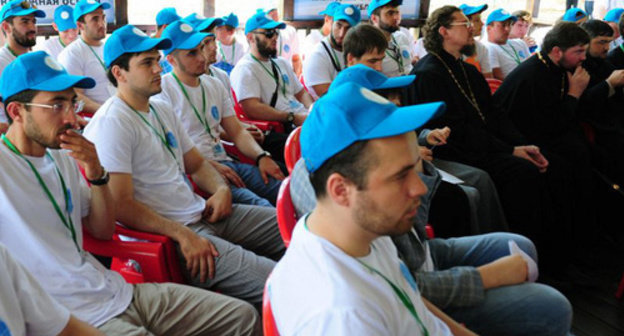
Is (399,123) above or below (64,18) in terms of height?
above

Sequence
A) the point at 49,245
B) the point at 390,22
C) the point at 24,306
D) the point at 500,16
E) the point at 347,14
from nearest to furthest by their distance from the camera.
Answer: the point at 24,306 → the point at 49,245 → the point at 347,14 → the point at 390,22 → the point at 500,16

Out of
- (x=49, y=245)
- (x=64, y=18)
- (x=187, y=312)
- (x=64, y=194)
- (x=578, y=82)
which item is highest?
(x=64, y=18)

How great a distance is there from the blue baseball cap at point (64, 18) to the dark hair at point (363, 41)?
2.98m

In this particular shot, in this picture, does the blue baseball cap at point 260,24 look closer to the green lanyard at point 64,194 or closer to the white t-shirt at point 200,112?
the white t-shirt at point 200,112

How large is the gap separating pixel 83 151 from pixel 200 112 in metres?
1.33

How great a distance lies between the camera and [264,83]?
156 inches

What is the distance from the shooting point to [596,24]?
4152mm

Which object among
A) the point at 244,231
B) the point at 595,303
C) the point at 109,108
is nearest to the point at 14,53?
the point at 109,108

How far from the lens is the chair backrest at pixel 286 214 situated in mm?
1738

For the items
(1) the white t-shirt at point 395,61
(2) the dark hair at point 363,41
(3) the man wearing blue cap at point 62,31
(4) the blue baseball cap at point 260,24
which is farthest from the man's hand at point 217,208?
(3) the man wearing blue cap at point 62,31

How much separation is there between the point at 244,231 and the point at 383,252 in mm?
1258

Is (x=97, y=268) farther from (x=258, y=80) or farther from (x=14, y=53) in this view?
(x=14, y=53)

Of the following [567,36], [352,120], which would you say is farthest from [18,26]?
[352,120]

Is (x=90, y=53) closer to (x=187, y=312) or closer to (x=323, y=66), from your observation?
(x=323, y=66)
